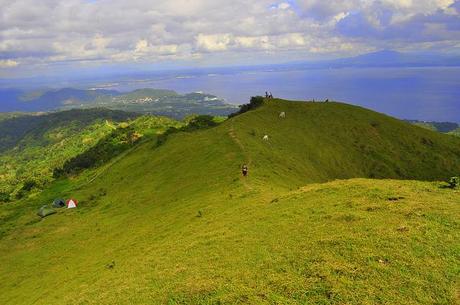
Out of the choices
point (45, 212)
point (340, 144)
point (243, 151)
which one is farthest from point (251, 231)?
point (45, 212)

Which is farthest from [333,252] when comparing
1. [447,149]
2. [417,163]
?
[447,149]

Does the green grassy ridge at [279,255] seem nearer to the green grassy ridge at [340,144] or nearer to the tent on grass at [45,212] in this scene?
the green grassy ridge at [340,144]

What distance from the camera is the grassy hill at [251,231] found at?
18688 mm

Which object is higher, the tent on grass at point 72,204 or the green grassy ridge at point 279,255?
the green grassy ridge at point 279,255

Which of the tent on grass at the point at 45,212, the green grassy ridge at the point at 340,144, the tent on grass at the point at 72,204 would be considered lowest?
the tent on grass at the point at 45,212

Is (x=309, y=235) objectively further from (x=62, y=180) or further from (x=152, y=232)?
(x=62, y=180)

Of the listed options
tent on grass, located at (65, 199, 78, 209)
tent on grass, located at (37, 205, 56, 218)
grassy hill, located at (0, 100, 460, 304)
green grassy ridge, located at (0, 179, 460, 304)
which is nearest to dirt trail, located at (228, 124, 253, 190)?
grassy hill, located at (0, 100, 460, 304)

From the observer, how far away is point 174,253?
2747 centimetres

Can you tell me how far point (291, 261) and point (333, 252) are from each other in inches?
90.4

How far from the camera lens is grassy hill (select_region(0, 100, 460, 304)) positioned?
61.3ft

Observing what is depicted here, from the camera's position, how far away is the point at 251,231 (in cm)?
A: 2747

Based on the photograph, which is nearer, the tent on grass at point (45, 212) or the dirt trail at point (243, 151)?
the dirt trail at point (243, 151)

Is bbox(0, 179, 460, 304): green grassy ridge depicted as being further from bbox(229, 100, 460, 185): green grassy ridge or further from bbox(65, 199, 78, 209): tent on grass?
bbox(65, 199, 78, 209): tent on grass

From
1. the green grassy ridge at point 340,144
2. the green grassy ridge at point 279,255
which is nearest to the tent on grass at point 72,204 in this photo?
the green grassy ridge at point 279,255
